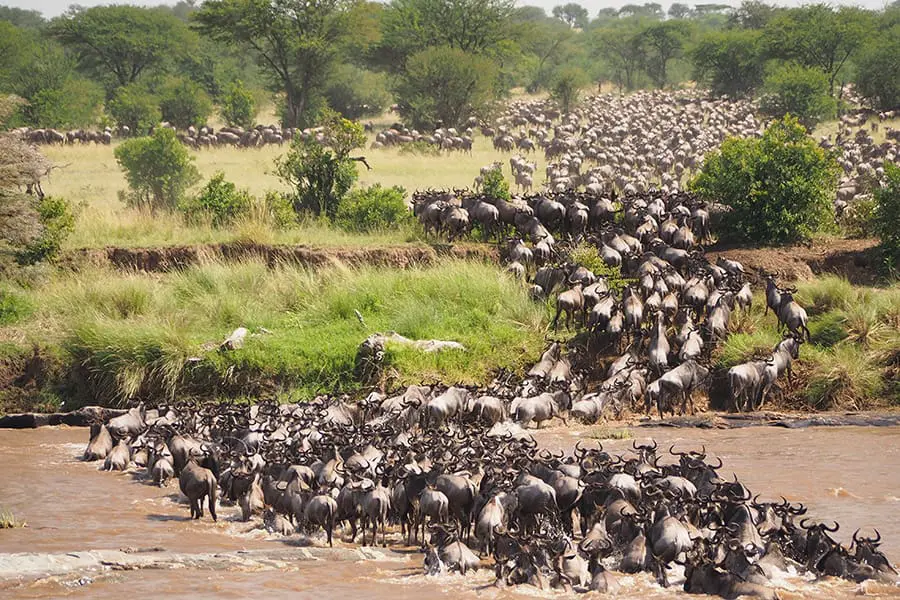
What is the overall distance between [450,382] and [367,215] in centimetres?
756

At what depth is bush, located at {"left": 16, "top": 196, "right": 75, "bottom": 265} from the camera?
818 inches

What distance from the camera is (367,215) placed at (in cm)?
2400

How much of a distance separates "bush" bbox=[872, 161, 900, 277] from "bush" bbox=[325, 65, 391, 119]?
122 feet

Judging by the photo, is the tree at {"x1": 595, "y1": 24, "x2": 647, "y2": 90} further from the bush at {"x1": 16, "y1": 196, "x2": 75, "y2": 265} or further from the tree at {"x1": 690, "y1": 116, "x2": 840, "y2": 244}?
the bush at {"x1": 16, "y1": 196, "x2": 75, "y2": 265}

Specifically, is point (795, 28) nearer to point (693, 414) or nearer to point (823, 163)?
point (823, 163)

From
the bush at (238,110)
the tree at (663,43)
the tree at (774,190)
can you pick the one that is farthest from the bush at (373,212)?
the tree at (663,43)

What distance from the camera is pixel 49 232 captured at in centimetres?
2100

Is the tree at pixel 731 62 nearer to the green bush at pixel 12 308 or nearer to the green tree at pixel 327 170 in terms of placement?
the green tree at pixel 327 170

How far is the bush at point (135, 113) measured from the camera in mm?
50562

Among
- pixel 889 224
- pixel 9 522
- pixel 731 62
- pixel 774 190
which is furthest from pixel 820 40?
pixel 9 522

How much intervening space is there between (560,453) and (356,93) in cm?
4852

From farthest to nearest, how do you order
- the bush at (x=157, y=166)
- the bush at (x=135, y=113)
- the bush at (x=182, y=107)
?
the bush at (x=182, y=107) < the bush at (x=135, y=113) < the bush at (x=157, y=166)

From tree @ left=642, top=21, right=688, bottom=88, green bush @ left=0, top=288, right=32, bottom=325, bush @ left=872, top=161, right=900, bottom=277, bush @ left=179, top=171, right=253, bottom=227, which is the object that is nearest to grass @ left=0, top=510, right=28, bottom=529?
green bush @ left=0, top=288, right=32, bottom=325

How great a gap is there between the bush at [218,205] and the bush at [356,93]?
1184 inches
